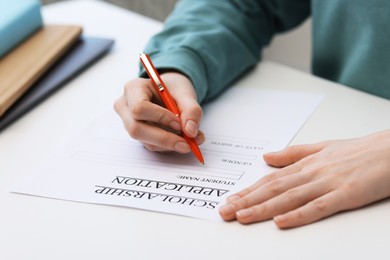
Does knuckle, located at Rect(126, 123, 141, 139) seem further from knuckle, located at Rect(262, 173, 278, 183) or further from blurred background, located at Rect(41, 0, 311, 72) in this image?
blurred background, located at Rect(41, 0, 311, 72)

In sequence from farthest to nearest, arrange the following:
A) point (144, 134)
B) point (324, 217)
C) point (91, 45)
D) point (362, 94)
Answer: point (91, 45) < point (362, 94) < point (144, 134) < point (324, 217)

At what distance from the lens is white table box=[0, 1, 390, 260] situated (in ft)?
1.72

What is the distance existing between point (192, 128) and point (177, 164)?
0.16 feet

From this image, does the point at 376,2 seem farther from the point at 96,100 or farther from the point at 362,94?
the point at 96,100

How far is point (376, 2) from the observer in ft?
2.73

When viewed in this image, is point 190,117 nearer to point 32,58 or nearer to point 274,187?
point 274,187

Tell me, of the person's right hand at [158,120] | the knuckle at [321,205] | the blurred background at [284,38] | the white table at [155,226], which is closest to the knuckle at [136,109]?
the person's right hand at [158,120]

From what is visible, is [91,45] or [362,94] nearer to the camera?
[362,94]

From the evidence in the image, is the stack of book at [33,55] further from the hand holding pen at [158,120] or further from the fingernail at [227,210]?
the fingernail at [227,210]

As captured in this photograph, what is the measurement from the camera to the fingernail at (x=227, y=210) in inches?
22.1

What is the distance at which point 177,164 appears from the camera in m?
0.67

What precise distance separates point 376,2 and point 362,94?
0.46 ft

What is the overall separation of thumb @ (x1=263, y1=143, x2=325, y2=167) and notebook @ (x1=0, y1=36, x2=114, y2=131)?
39cm

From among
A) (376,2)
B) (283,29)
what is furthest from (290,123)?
(283,29)
